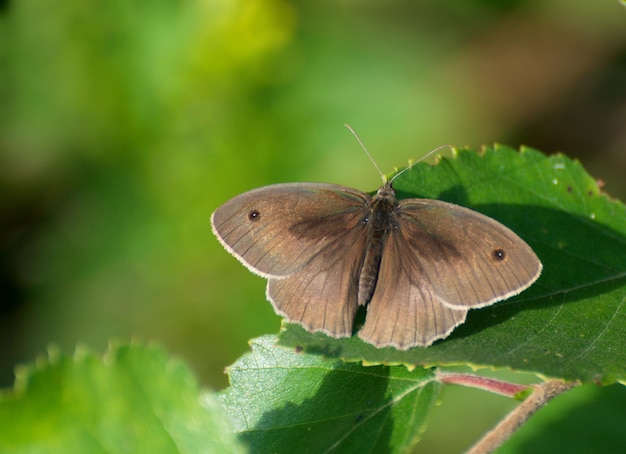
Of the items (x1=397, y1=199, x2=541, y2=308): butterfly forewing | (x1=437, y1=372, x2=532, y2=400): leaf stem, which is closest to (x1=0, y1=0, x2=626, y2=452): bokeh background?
(x1=397, y1=199, x2=541, y2=308): butterfly forewing

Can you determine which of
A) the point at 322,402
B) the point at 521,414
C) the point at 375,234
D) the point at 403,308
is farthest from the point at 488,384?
the point at 375,234

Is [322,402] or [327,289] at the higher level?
[327,289]

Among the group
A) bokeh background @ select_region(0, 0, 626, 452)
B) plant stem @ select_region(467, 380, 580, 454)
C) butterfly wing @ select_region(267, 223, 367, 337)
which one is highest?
bokeh background @ select_region(0, 0, 626, 452)

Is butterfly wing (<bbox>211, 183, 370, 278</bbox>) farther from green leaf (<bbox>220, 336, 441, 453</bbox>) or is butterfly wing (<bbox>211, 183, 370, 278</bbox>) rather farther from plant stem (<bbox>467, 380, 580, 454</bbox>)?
plant stem (<bbox>467, 380, 580, 454</bbox>)

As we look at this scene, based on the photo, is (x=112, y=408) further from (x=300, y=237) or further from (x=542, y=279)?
(x=542, y=279)

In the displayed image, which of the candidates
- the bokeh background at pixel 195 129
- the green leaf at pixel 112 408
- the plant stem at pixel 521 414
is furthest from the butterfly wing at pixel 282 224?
the bokeh background at pixel 195 129
